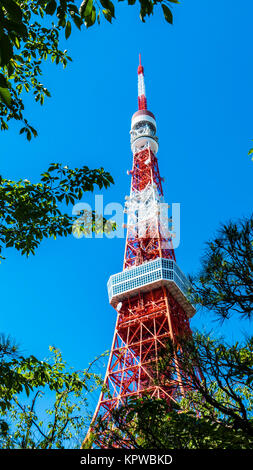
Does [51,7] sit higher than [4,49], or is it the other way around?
[51,7]

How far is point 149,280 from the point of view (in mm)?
34062

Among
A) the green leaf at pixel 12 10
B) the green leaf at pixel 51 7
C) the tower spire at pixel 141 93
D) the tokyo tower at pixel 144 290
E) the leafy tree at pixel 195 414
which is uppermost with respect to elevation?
the tower spire at pixel 141 93

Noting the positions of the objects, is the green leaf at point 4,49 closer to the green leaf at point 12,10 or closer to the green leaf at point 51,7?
the green leaf at point 12,10

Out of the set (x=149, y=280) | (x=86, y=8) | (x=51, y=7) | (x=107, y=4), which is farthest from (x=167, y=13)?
(x=149, y=280)

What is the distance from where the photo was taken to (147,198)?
41.6 m

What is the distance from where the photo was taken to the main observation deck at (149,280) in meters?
33.8

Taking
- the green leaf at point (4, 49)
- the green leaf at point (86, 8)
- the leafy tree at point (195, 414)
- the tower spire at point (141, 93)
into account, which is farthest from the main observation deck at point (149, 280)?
the green leaf at point (4, 49)

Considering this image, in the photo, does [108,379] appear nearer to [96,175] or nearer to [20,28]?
[96,175]

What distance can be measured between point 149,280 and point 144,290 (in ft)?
4.12

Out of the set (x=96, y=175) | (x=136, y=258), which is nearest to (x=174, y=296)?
(x=136, y=258)

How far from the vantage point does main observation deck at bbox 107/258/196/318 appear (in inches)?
1330

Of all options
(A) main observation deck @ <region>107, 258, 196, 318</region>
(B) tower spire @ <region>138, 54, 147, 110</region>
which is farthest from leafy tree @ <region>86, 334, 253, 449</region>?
(B) tower spire @ <region>138, 54, 147, 110</region>

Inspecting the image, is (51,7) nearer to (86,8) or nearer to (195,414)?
(86,8)

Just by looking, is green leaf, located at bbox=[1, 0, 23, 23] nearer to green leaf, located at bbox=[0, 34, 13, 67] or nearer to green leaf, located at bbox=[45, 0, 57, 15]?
green leaf, located at bbox=[0, 34, 13, 67]
